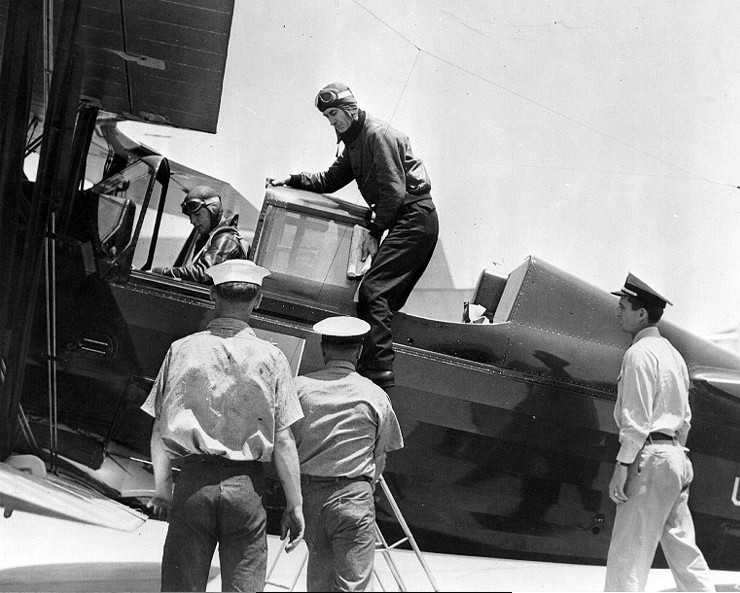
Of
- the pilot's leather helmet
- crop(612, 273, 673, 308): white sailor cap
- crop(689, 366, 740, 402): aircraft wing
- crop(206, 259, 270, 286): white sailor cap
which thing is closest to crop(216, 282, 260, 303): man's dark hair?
crop(206, 259, 270, 286): white sailor cap

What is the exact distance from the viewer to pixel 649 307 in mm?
3887

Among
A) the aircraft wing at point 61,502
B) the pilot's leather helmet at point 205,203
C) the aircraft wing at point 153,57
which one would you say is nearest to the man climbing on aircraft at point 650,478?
the aircraft wing at point 61,502

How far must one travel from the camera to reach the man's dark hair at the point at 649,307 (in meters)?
3.89

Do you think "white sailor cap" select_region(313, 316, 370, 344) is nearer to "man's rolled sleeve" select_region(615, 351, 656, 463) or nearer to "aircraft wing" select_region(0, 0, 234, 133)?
"man's rolled sleeve" select_region(615, 351, 656, 463)

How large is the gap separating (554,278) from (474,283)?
24.1 inches

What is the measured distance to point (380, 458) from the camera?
3186 mm

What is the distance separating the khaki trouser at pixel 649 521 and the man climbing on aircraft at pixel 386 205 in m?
1.41

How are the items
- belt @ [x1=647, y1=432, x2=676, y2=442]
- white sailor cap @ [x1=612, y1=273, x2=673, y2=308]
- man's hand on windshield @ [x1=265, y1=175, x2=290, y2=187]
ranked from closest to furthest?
belt @ [x1=647, y1=432, x2=676, y2=442]
white sailor cap @ [x1=612, y1=273, x2=673, y2=308]
man's hand on windshield @ [x1=265, y1=175, x2=290, y2=187]

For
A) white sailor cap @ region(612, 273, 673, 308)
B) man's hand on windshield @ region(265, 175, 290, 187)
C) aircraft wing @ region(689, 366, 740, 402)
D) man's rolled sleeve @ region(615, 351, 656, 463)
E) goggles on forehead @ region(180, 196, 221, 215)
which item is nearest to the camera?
man's rolled sleeve @ region(615, 351, 656, 463)

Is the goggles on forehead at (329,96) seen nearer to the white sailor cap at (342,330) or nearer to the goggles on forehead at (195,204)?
the goggles on forehead at (195,204)

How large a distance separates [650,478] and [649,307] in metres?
0.91

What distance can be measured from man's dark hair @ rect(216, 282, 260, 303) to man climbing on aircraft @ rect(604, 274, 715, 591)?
6.57 feet

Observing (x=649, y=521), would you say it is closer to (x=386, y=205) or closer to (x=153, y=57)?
(x=386, y=205)

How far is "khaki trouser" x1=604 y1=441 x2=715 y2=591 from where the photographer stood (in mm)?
3621
